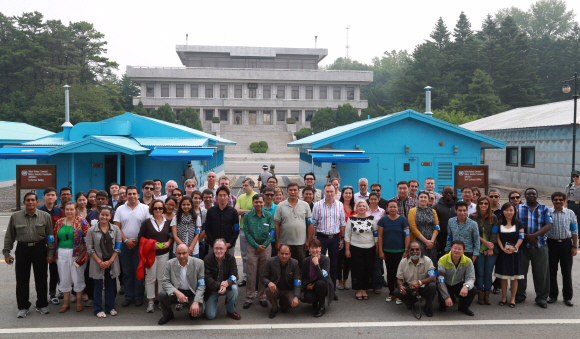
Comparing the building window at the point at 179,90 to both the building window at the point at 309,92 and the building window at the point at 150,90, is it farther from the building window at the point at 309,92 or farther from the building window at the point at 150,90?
the building window at the point at 309,92

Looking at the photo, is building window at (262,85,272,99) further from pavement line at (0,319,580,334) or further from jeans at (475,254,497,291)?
pavement line at (0,319,580,334)

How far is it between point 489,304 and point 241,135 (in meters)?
57.8

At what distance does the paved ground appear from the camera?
6.21 m

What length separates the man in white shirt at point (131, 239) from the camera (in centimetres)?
730

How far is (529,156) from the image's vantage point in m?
25.7

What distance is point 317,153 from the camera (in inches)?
715

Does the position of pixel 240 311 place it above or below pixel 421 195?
below

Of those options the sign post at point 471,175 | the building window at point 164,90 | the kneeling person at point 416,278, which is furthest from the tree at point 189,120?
the kneeling person at point 416,278

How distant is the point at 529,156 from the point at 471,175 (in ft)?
36.7

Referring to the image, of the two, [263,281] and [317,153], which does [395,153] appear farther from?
[263,281]

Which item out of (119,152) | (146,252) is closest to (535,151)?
(119,152)

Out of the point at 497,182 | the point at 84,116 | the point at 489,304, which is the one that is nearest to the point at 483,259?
the point at 489,304

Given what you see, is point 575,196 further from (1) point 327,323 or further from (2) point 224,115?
(2) point 224,115

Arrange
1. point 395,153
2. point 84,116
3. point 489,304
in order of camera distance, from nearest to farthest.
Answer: point 489,304 → point 395,153 → point 84,116
